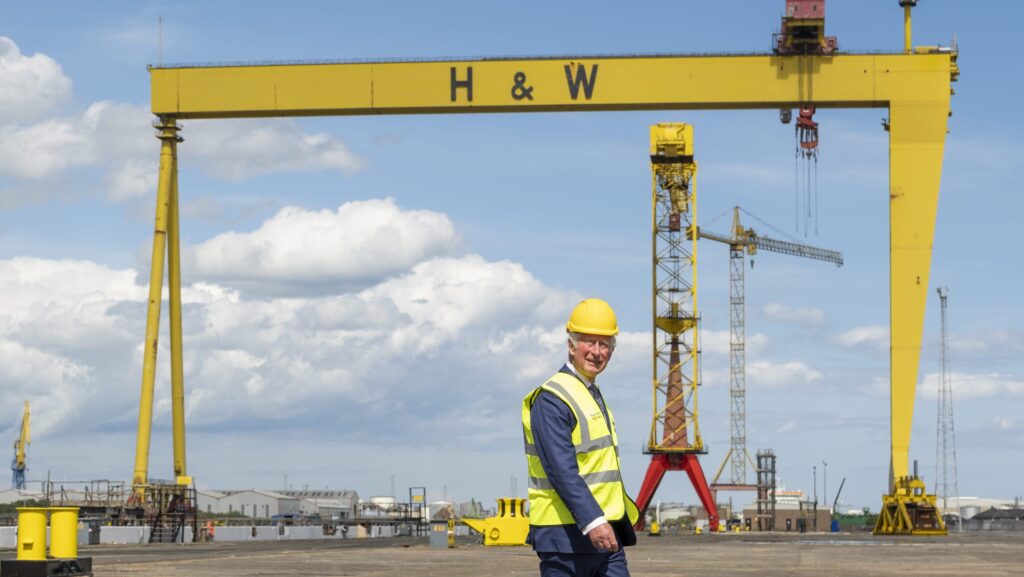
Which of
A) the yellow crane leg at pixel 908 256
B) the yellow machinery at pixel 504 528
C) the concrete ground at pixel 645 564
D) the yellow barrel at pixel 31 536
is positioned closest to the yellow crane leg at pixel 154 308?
the yellow machinery at pixel 504 528

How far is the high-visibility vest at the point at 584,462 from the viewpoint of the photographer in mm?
5668

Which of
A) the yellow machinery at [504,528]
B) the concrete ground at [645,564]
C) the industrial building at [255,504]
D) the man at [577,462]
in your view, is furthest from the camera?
the industrial building at [255,504]

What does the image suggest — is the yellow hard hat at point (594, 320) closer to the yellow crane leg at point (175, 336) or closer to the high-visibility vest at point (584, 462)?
the high-visibility vest at point (584, 462)

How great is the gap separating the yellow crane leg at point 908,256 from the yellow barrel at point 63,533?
28.6m

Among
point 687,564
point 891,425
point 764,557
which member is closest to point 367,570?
point 687,564

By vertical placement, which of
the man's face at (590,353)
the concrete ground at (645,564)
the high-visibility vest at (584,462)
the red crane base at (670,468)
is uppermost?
the man's face at (590,353)

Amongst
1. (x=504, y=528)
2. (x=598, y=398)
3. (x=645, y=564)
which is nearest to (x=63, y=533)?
(x=598, y=398)

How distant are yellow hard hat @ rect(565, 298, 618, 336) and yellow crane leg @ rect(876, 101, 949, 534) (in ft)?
109

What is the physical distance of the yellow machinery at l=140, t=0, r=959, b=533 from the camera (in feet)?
125

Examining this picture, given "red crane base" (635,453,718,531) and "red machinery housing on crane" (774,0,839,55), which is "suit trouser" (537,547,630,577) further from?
"red crane base" (635,453,718,531)

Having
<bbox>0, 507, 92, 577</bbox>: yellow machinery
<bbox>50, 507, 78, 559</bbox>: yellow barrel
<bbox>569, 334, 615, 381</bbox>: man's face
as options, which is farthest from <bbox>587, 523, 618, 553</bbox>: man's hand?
<bbox>50, 507, 78, 559</bbox>: yellow barrel

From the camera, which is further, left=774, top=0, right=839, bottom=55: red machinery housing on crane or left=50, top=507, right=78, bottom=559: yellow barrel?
left=774, top=0, right=839, bottom=55: red machinery housing on crane

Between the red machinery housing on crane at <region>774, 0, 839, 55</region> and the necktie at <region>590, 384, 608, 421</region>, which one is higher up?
the red machinery housing on crane at <region>774, 0, 839, 55</region>

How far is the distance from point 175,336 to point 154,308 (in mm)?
1889
